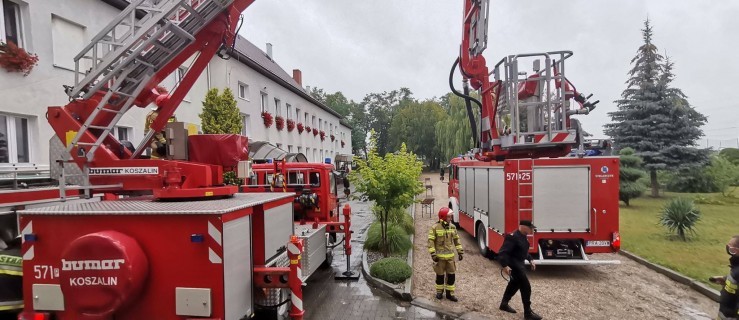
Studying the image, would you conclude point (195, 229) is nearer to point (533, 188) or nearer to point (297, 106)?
point (533, 188)

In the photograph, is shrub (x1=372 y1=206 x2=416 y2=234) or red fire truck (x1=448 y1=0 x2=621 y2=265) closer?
red fire truck (x1=448 y1=0 x2=621 y2=265)

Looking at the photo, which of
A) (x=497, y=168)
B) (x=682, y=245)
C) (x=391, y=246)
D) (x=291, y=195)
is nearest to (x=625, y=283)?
(x=497, y=168)

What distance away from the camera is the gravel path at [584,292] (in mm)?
Result: 5992

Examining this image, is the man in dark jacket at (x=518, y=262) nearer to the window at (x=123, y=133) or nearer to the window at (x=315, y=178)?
the window at (x=315, y=178)

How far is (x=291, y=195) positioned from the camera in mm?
5227

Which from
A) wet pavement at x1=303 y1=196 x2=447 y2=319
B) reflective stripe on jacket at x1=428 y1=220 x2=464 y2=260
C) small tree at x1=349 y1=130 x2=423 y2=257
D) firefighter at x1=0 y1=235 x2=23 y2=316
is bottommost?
wet pavement at x1=303 y1=196 x2=447 y2=319

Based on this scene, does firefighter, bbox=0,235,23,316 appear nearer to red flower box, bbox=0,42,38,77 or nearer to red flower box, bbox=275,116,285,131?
red flower box, bbox=0,42,38,77

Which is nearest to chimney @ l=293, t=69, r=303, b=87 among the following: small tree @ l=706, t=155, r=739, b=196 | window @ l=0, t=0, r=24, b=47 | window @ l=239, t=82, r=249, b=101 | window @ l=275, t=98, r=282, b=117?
window @ l=275, t=98, r=282, b=117

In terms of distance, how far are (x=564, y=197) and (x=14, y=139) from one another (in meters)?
12.2

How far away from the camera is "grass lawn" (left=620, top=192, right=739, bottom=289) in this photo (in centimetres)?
801

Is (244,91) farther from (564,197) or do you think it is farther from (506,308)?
(506,308)

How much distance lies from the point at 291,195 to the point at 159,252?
82.6 inches

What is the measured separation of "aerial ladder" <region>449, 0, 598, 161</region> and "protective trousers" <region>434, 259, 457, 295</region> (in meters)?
3.15

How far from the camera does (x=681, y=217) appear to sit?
10.0m
